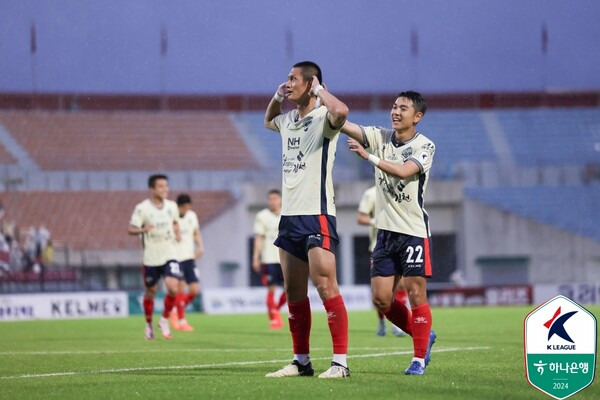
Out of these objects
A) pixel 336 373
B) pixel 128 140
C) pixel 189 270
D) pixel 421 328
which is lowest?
pixel 336 373

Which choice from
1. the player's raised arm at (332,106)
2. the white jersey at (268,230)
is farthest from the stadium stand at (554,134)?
the player's raised arm at (332,106)

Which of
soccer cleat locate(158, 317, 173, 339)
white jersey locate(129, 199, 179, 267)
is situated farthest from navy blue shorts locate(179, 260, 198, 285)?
soccer cleat locate(158, 317, 173, 339)

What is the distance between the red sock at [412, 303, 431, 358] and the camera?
9.18 meters

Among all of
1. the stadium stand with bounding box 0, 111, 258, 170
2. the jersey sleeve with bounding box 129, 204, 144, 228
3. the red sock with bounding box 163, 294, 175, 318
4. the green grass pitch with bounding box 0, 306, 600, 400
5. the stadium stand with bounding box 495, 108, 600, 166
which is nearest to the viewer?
the green grass pitch with bounding box 0, 306, 600, 400

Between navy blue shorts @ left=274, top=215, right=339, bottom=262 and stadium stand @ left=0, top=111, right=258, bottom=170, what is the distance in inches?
1443

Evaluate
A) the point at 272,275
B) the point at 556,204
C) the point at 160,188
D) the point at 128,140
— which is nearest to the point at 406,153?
the point at 160,188

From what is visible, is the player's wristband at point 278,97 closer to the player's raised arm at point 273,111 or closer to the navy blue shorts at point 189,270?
the player's raised arm at point 273,111

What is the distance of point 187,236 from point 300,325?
434 inches

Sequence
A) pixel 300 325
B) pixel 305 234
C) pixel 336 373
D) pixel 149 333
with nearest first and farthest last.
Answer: pixel 336 373 → pixel 305 234 → pixel 300 325 → pixel 149 333

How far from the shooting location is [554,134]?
2039 inches

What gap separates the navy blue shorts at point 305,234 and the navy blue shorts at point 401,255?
0.69 metres

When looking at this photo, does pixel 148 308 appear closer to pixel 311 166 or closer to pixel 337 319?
pixel 337 319

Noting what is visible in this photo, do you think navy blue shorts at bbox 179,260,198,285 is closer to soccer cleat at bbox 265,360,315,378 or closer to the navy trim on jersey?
soccer cleat at bbox 265,360,315,378

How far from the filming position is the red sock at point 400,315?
32.2 ft
